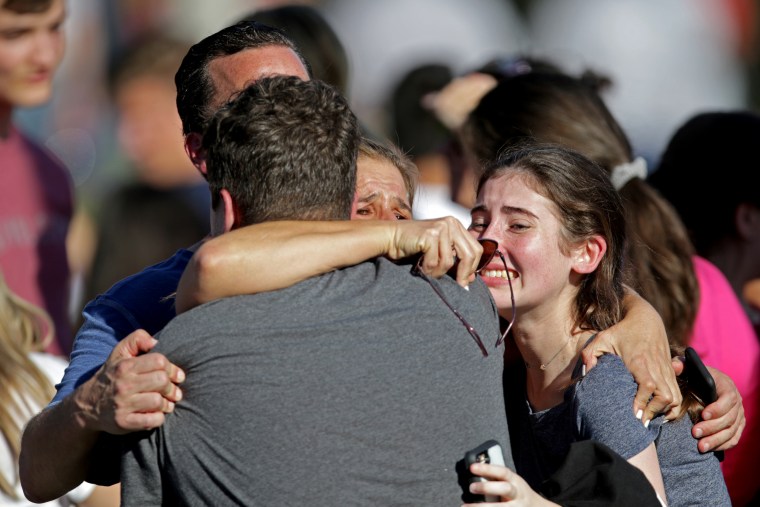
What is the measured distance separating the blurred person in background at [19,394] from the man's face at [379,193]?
106 cm

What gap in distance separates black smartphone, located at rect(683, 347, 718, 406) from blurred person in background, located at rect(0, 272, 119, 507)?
149 centimetres

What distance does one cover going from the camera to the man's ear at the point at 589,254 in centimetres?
269

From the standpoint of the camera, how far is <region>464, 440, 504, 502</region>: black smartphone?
193 cm

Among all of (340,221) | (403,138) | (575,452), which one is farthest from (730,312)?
(403,138)

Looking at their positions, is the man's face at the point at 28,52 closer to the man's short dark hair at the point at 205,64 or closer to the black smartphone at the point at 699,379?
the man's short dark hair at the point at 205,64

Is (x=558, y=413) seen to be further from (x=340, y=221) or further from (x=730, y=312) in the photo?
(x=730, y=312)

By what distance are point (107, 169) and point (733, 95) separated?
4107 mm

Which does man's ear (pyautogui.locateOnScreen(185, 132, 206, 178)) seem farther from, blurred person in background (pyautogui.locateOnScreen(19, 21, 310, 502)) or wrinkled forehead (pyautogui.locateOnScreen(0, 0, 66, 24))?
wrinkled forehead (pyautogui.locateOnScreen(0, 0, 66, 24))

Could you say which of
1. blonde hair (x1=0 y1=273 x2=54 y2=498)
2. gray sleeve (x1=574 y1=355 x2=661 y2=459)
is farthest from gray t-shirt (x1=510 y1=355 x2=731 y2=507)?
blonde hair (x1=0 y1=273 x2=54 y2=498)

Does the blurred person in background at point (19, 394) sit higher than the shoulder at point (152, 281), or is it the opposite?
the shoulder at point (152, 281)

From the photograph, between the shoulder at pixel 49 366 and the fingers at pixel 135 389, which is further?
the shoulder at pixel 49 366

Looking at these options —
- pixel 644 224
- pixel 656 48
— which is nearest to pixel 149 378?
pixel 644 224

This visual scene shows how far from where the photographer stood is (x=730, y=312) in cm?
350

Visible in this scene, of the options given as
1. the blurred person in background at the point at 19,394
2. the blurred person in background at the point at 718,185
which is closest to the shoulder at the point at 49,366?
the blurred person in background at the point at 19,394
